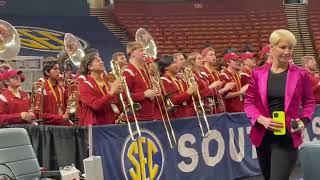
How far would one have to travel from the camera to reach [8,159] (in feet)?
14.8

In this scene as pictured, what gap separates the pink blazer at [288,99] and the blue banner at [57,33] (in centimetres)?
1428

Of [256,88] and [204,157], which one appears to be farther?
[204,157]

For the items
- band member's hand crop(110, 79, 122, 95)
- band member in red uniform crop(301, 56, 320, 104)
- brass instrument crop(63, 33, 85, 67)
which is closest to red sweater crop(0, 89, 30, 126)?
band member's hand crop(110, 79, 122, 95)

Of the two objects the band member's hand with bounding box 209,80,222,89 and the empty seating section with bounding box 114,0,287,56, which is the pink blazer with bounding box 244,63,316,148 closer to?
the band member's hand with bounding box 209,80,222,89

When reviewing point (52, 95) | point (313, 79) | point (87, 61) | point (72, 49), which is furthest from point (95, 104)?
point (313, 79)

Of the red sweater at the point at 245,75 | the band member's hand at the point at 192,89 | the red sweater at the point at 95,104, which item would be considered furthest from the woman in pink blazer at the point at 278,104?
the red sweater at the point at 245,75

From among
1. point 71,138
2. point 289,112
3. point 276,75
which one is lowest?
point 71,138

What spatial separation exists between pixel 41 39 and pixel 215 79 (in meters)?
11.6

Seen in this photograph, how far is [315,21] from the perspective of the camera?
2291 centimetres

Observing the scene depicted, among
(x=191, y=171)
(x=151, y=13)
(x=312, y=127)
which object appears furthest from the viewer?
(x=151, y=13)

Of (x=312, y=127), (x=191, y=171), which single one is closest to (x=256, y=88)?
(x=191, y=171)

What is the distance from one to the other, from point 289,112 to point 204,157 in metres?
2.62

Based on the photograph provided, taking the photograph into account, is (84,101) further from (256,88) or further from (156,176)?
(256,88)

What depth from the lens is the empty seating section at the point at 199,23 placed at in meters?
21.2
